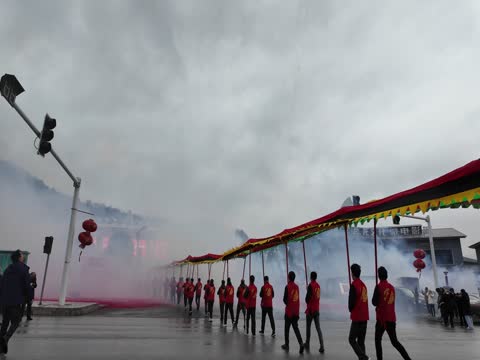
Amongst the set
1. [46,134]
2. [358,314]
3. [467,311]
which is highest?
[46,134]

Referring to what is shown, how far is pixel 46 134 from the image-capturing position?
1030 cm

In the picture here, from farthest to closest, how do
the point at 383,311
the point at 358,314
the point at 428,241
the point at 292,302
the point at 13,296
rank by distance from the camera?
the point at 428,241
the point at 292,302
the point at 13,296
the point at 358,314
the point at 383,311

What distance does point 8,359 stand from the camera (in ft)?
19.2

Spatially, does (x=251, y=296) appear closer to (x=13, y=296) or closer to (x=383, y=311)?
(x=383, y=311)

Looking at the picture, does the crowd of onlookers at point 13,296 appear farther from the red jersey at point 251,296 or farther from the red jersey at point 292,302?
the red jersey at point 251,296

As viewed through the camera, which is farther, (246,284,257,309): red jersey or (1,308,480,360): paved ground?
(246,284,257,309): red jersey

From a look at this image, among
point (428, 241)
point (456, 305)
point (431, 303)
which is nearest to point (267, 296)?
point (456, 305)

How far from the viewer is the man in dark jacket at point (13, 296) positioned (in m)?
6.36

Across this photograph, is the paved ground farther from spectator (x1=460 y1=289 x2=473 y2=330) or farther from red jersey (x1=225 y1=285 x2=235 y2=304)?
spectator (x1=460 y1=289 x2=473 y2=330)

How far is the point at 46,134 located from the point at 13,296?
5389 mm

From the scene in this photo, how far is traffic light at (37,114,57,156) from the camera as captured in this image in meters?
10.3

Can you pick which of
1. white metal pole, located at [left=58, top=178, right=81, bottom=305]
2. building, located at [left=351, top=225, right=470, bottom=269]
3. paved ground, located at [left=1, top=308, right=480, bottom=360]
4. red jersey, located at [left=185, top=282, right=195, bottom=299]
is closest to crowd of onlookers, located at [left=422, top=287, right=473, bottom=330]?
paved ground, located at [left=1, top=308, right=480, bottom=360]

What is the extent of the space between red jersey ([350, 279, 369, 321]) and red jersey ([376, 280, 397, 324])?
0.80 feet

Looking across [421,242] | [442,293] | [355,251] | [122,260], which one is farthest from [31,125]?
[421,242]
